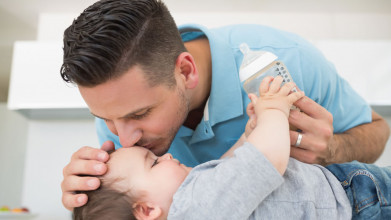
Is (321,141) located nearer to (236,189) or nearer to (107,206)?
(236,189)

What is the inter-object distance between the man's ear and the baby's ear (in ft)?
1.46

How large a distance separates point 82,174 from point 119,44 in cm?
39

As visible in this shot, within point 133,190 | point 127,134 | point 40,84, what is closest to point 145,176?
point 133,190

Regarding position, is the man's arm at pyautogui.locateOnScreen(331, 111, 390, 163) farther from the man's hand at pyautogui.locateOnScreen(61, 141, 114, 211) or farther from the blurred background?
the blurred background

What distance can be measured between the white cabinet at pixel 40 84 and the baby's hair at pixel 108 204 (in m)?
1.80

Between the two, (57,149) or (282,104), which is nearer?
(282,104)

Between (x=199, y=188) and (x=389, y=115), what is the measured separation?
99.7 inches

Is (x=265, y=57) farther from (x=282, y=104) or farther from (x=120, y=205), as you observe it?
(x=120, y=205)

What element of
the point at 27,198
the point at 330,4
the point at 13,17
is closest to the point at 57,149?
the point at 27,198

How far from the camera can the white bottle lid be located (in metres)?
1.01

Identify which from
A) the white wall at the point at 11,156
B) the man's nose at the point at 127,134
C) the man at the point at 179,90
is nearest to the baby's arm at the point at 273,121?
the man at the point at 179,90

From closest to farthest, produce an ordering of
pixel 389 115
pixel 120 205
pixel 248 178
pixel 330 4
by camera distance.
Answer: pixel 248 178 < pixel 120 205 < pixel 389 115 < pixel 330 4

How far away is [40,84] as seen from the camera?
2.70 meters

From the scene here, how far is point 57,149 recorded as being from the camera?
2.93m
